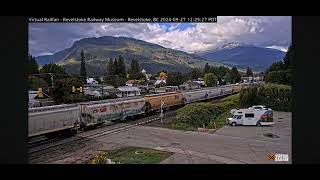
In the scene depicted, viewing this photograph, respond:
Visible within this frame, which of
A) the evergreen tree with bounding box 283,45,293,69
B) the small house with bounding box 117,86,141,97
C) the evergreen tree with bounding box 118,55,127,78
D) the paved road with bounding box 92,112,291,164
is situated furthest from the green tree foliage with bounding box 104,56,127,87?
the evergreen tree with bounding box 283,45,293,69

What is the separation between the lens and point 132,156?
4.94m

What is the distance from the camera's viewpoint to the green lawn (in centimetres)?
491

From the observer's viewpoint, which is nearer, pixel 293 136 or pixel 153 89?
pixel 293 136

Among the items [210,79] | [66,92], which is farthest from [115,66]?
[210,79]

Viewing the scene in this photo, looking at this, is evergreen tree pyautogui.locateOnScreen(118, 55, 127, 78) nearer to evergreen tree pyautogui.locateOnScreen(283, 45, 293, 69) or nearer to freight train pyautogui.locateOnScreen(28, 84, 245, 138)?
freight train pyautogui.locateOnScreen(28, 84, 245, 138)

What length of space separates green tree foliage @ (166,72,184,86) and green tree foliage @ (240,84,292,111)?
0.78 metres

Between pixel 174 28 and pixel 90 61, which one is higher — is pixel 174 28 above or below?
above

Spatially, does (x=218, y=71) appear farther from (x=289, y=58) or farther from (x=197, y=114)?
(x=289, y=58)

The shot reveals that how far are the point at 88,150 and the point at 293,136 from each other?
92.7 inches
